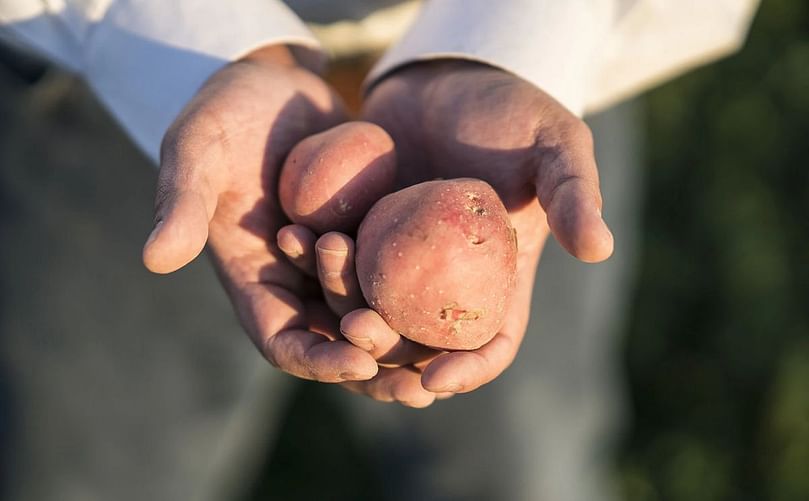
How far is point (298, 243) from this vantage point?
103 centimetres

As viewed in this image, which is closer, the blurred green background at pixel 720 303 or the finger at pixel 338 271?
the finger at pixel 338 271

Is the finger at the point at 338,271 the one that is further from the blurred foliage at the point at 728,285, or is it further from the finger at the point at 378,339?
the blurred foliage at the point at 728,285

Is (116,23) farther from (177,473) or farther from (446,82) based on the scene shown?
(177,473)

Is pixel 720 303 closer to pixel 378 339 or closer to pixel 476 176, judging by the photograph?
pixel 476 176

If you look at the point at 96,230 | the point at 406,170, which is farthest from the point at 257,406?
the point at 406,170

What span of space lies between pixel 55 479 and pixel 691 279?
1.73 metres

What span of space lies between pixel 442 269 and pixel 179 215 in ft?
0.94

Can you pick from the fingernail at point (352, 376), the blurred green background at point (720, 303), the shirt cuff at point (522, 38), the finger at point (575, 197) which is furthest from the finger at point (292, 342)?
the blurred green background at point (720, 303)

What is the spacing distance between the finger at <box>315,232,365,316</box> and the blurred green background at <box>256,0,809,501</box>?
1.43 m

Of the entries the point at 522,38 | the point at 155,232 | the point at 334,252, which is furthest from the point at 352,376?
the point at 522,38

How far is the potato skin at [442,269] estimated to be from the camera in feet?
3.11

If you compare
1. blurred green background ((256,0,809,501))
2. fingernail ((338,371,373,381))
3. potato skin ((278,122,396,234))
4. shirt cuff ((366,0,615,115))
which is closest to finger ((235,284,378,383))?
fingernail ((338,371,373,381))

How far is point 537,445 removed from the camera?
177 cm

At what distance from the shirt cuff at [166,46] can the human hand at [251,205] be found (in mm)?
41
